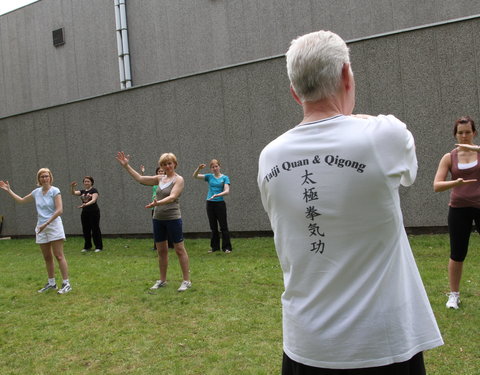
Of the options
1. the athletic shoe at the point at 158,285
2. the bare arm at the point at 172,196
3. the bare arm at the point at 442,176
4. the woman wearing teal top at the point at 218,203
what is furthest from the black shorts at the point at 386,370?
the woman wearing teal top at the point at 218,203

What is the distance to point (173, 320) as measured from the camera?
5.40m

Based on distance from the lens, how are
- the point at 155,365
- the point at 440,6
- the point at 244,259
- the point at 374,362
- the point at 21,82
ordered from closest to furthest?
the point at 374,362, the point at 155,365, the point at 244,259, the point at 440,6, the point at 21,82

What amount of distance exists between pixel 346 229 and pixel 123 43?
636 inches

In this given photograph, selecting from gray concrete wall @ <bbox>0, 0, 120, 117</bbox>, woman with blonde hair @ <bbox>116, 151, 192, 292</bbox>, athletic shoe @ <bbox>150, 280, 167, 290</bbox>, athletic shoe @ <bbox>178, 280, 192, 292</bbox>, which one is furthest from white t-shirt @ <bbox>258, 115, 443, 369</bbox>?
gray concrete wall @ <bbox>0, 0, 120, 117</bbox>

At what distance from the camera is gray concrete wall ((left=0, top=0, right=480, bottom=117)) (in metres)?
12.2

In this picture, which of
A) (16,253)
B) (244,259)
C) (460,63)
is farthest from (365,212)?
(16,253)

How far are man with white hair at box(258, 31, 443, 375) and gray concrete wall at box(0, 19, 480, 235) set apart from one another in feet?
29.7

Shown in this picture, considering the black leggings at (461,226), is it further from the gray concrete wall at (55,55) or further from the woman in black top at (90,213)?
the gray concrete wall at (55,55)

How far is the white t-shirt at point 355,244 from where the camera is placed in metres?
1.49

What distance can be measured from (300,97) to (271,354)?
3.05 metres

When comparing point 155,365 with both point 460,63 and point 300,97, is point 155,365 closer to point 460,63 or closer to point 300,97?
point 300,97

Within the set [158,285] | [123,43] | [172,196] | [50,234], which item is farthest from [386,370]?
[123,43]

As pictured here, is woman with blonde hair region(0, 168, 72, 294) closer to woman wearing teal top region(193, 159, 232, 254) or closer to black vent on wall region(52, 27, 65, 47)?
woman wearing teal top region(193, 159, 232, 254)

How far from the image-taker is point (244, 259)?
887 centimetres
